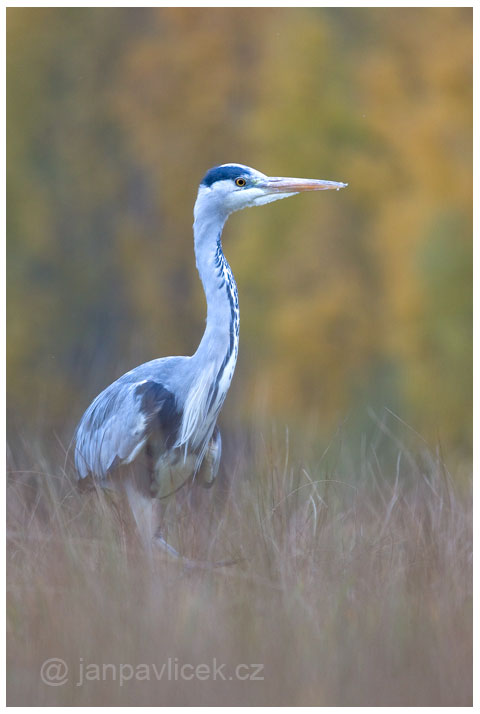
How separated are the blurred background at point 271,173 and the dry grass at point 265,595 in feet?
18.3

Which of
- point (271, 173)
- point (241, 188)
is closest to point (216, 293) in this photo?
point (241, 188)

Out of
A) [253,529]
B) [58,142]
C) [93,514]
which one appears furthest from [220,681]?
[58,142]

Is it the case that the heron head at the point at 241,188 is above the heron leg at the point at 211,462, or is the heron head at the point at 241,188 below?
above

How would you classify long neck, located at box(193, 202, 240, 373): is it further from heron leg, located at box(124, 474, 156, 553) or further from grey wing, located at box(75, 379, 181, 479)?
heron leg, located at box(124, 474, 156, 553)

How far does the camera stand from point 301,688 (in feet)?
10.1

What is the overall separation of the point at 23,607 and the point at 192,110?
892cm

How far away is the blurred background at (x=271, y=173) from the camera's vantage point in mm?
9414

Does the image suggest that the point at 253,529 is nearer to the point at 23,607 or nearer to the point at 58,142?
the point at 23,607

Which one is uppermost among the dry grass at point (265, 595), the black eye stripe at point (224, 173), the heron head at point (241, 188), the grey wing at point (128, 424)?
the black eye stripe at point (224, 173)

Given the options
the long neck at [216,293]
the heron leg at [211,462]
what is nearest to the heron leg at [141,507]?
the heron leg at [211,462]

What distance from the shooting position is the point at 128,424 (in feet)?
12.4

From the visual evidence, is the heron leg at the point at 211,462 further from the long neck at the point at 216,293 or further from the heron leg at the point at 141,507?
the long neck at the point at 216,293

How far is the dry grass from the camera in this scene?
3082 mm

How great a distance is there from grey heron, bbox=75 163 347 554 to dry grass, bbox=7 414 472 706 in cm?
23
